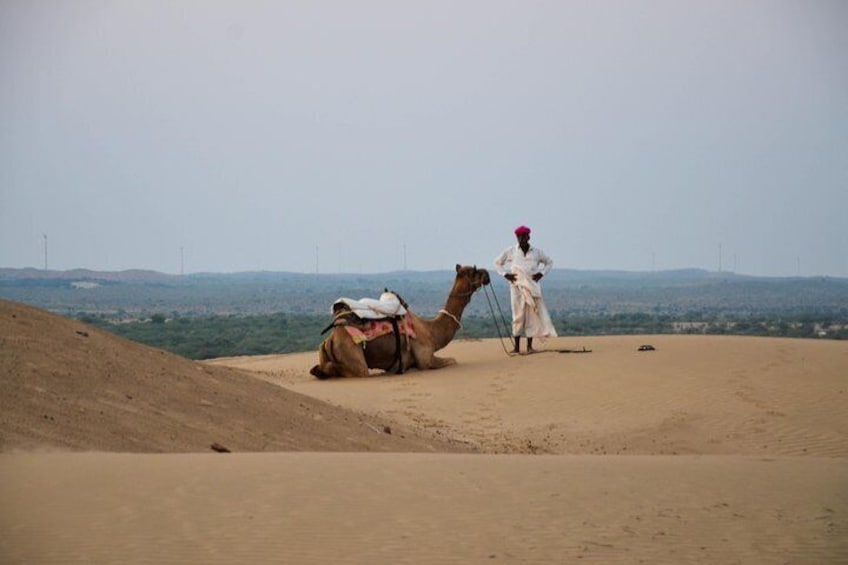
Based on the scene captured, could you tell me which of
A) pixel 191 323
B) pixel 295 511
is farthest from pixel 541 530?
pixel 191 323

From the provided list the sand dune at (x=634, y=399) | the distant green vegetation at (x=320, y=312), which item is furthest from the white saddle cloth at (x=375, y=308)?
the distant green vegetation at (x=320, y=312)

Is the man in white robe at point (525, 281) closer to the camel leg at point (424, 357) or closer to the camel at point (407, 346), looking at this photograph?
the camel at point (407, 346)

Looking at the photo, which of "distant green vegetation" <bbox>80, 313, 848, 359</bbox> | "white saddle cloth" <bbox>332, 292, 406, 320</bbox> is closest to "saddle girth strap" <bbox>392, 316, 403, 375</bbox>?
"white saddle cloth" <bbox>332, 292, 406, 320</bbox>

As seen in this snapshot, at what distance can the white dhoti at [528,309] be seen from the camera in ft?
60.3

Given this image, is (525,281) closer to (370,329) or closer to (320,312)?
(370,329)

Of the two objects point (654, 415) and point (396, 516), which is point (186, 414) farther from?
point (654, 415)

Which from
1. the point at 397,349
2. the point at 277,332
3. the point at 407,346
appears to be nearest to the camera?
the point at 397,349

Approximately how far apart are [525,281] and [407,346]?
208 centimetres

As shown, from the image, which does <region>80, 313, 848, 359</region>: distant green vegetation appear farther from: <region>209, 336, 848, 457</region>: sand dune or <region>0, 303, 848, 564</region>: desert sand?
<region>0, 303, 848, 564</region>: desert sand

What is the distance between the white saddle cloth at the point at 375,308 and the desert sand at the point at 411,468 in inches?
57.6

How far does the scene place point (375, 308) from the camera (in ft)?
56.7

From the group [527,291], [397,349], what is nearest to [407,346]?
[397,349]

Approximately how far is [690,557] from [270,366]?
53.7 ft

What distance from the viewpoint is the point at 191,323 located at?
48219 mm
